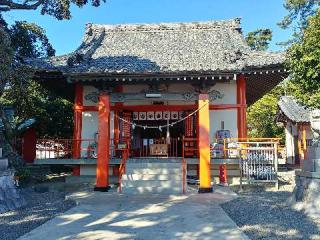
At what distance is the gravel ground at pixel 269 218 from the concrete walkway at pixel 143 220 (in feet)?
1.10

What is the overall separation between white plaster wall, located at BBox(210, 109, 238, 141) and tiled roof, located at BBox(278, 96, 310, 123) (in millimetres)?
10797

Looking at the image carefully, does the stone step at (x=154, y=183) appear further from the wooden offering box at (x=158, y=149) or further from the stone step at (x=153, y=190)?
the wooden offering box at (x=158, y=149)

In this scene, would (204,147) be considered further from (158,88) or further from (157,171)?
(158,88)

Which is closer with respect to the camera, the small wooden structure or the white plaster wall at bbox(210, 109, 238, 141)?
the white plaster wall at bbox(210, 109, 238, 141)

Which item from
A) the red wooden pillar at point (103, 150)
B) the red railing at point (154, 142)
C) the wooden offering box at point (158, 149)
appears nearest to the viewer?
the red wooden pillar at point (103, 150)

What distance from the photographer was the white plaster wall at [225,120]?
15.2 m

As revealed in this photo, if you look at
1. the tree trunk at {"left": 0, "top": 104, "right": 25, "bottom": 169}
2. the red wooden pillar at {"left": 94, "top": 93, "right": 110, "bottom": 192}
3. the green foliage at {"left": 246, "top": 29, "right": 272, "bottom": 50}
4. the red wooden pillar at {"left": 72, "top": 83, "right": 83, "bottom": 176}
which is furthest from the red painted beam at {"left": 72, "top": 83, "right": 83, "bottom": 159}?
the green foliage at {"left": 246, "top": 29, "right": 272, "bottom": 50}

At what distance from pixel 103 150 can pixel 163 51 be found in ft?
20.3

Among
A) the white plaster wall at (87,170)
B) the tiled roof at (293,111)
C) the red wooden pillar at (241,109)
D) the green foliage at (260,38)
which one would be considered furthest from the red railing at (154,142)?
the green foliage at (260,38)

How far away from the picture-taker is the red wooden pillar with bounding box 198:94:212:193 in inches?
484

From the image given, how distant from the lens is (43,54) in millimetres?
26875

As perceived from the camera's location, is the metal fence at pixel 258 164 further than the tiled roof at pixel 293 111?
No

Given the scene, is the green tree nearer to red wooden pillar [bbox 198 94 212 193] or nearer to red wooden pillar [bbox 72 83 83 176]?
red wooden pillar [bbox 72 83 83 176]

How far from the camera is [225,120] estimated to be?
15258mm
